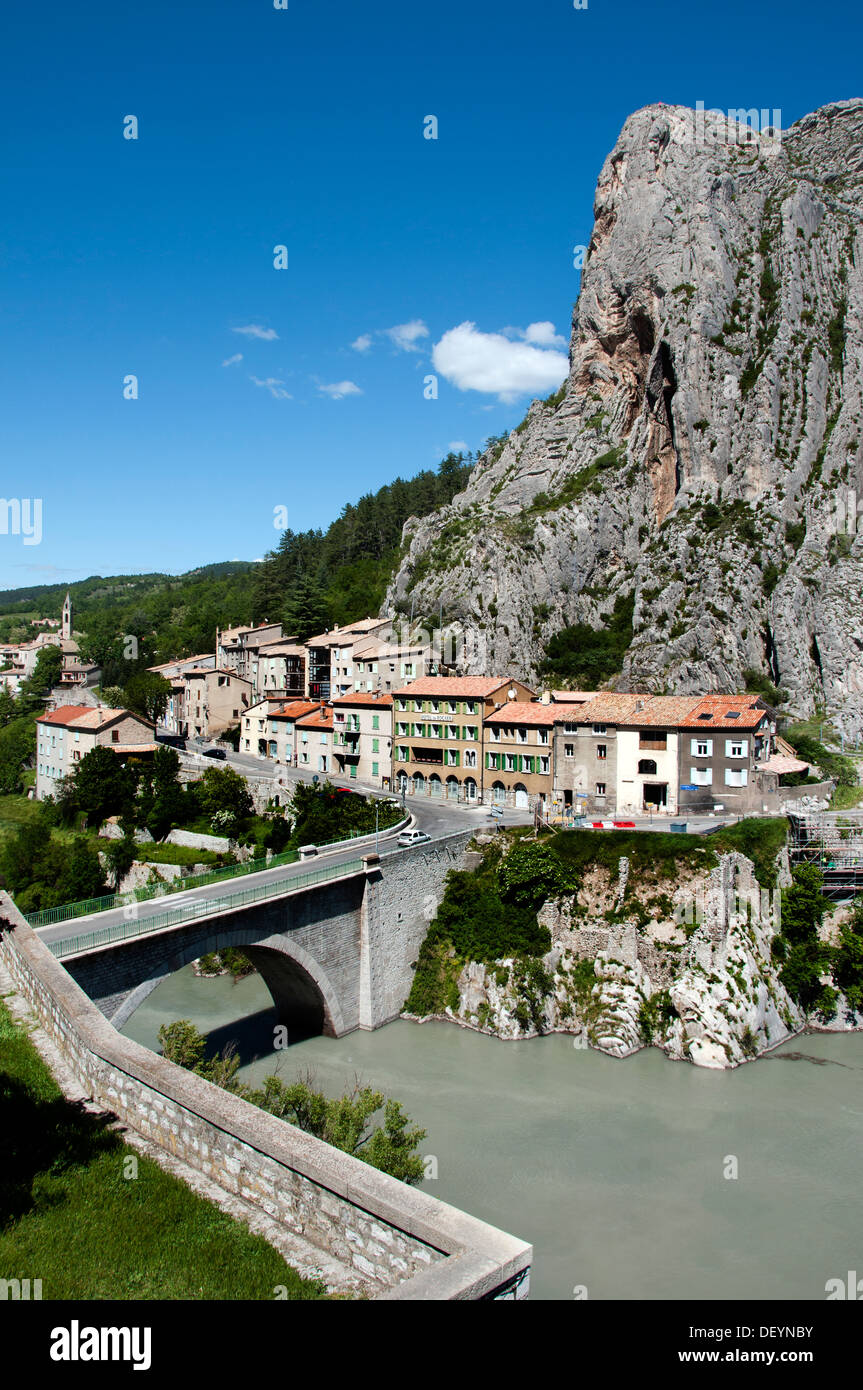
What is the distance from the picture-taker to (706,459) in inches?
3063

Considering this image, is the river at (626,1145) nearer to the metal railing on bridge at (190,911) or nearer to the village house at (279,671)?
the metal railing on bridge at (190,911)

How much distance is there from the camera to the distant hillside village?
41844 millimetres

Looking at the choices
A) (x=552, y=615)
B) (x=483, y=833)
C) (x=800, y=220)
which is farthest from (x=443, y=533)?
(x=483, y=833)

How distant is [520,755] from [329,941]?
1981 centimetres

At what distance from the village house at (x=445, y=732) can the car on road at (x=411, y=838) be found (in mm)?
11876

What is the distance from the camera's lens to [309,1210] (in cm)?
860

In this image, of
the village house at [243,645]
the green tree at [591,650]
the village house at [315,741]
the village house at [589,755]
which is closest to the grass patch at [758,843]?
the village house at [589,755]

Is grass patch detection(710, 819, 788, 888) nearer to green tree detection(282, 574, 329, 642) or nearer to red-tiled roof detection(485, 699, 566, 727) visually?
red-tiled roof detection(485, 699, 566, 727)

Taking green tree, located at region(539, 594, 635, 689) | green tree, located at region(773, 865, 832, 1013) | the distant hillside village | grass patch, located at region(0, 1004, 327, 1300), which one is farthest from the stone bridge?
green tree, located at region(539, 594, 635, 689)

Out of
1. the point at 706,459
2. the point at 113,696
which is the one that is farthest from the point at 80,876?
the point at 706,459

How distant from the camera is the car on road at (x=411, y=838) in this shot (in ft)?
125

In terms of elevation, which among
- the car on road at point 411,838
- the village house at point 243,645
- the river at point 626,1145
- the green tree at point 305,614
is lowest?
the river at point 626,1145

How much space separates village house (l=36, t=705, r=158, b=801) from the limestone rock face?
1116 inches
